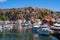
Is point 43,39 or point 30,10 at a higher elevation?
point 30,10

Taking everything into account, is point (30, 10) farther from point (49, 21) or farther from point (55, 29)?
point (55, 29)

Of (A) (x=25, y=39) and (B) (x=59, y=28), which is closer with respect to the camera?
(A) (x=25, y=39)

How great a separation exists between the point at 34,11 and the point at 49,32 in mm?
147995

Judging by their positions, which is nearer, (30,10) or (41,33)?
(41,33)

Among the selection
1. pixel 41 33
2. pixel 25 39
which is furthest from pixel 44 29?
pixel 25 39

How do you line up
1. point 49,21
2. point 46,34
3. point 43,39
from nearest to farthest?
point 43,39 → point 46,34 → point 49,21

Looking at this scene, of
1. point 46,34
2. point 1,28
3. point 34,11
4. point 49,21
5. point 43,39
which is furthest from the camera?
point 34,11

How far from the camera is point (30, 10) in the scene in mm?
199750

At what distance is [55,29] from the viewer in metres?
52.3

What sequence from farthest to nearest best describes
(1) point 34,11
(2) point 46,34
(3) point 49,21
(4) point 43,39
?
1. (1) point 34,11
2. (3) point 49,21
3. (2) point 46,34
4. (4) point 43,39

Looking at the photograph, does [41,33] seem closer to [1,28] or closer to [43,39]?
[43,39]

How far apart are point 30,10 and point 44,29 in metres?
148

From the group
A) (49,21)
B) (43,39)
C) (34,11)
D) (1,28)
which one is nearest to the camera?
(43,39)

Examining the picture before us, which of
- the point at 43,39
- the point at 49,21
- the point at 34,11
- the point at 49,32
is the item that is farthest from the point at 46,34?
the point at 34,11
